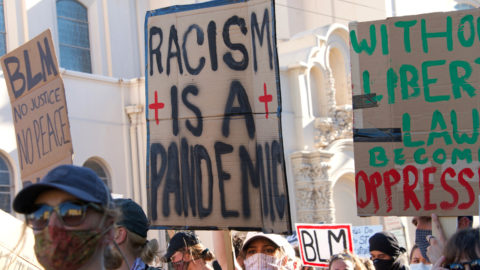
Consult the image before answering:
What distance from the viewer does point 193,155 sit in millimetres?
5109

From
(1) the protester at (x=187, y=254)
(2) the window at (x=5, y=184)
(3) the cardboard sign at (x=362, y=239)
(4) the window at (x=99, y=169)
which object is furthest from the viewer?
(4) the window at (x=99, y=169)

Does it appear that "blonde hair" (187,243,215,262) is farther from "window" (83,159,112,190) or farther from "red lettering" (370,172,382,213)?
"window" (83,159,112,190)

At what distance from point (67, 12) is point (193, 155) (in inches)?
545

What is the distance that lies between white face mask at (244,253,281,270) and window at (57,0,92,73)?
13.3 meters

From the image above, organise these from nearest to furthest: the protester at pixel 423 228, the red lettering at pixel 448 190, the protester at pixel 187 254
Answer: the red lettering at pixel 448 190 < the protester at pixel 423 228 < the protester at pixel 187 254

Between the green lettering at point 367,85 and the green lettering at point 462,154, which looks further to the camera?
the green lettering at point 367,85

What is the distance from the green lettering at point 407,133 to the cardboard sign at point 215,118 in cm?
78

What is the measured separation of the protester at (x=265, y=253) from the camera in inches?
205

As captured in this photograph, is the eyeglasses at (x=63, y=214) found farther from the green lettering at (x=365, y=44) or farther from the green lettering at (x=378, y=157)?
the green lettering at (x=365, y=44)

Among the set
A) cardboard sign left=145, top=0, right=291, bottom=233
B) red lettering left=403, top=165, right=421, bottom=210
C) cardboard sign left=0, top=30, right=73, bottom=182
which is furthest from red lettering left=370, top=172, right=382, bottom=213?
cardboard sign left=0, top=30, right=73, bottom=182

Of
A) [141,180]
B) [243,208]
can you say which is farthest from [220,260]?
[141,180]

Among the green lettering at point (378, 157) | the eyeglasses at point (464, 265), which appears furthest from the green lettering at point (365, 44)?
the eyeglasses at point (464, 265)

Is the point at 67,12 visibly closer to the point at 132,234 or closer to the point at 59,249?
the point at 132,234

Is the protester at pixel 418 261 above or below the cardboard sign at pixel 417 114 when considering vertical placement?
below
